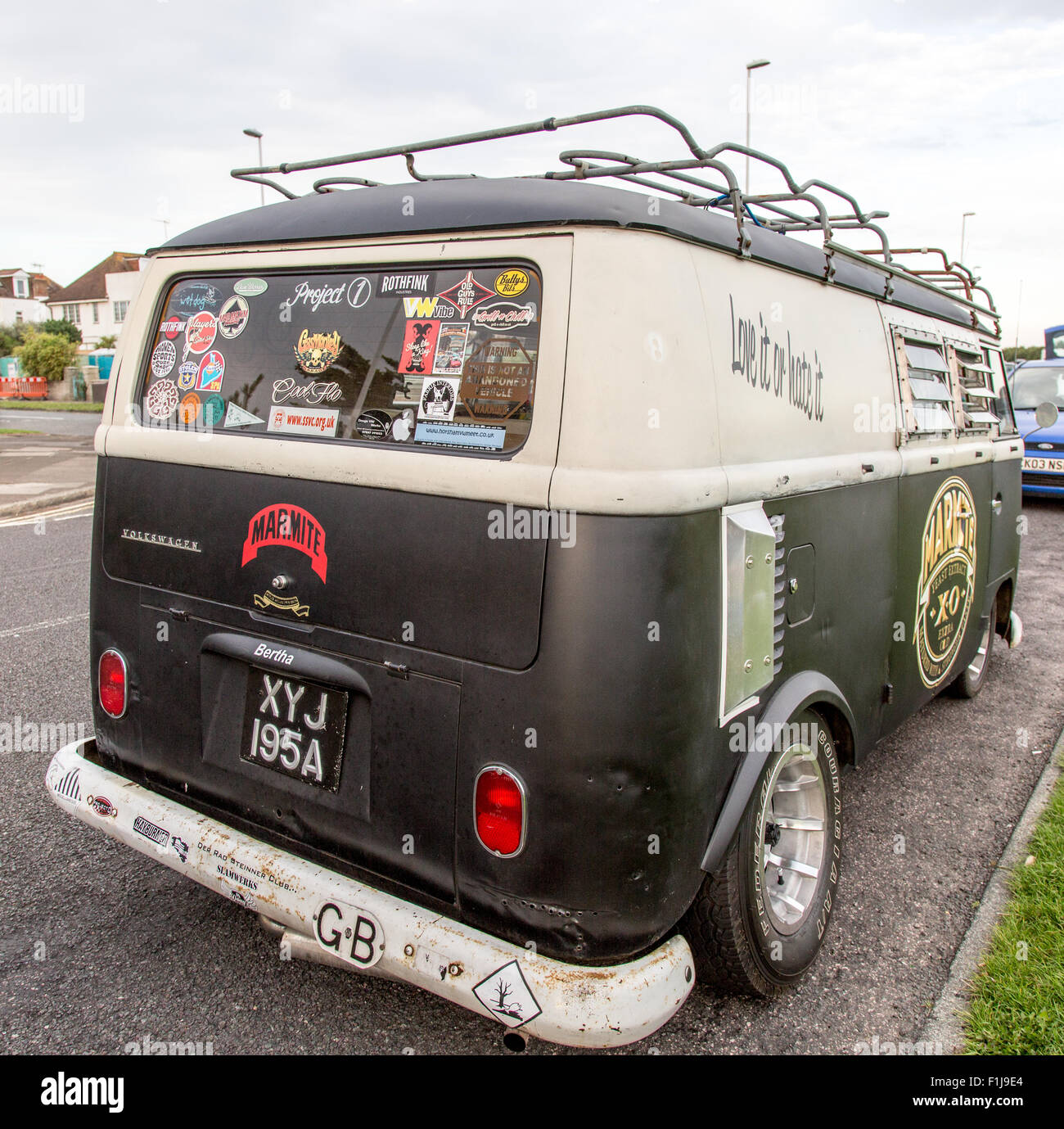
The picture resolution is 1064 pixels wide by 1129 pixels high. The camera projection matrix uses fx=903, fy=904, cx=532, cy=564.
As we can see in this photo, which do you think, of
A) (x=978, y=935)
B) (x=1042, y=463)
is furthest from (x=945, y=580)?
(x=1042, y=463)

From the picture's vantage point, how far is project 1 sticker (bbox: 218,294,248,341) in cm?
275

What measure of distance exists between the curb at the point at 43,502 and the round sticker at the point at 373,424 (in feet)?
28.9

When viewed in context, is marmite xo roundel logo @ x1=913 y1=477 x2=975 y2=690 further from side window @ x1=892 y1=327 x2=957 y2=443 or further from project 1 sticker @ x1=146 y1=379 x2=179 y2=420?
project 1 sticker @ x1=146 y1=379 x2=179 y2=420

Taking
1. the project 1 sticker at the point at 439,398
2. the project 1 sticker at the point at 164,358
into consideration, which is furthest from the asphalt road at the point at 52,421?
the project 1 sticker at the point at 439,398

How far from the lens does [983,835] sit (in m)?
3.80

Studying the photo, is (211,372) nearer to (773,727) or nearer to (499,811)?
(499,811)

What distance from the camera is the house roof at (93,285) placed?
6125 cm

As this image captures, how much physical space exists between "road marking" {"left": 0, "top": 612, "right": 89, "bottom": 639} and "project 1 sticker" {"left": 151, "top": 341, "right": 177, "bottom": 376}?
3.68m

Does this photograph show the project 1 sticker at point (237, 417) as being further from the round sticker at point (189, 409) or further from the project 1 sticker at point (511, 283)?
the project 1 sticker at point (511, 283)

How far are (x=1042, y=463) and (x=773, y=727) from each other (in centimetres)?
Result: 1210
